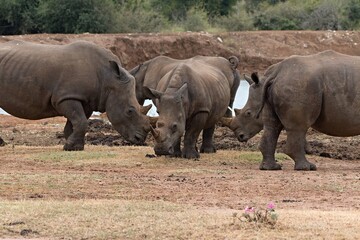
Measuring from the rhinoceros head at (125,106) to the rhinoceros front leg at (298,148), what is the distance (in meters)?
3.34

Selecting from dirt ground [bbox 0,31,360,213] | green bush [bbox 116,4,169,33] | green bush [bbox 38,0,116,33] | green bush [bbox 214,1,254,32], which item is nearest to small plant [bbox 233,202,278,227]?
dirt ground [bbox 0,31,360,213]

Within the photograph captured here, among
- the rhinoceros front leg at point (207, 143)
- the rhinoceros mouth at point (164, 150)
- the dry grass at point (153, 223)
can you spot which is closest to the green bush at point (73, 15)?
the rhinoceros front leg at point (207, 143)

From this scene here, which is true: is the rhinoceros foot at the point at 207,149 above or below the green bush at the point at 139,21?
above

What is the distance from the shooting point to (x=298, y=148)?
18.7m

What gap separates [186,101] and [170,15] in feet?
158

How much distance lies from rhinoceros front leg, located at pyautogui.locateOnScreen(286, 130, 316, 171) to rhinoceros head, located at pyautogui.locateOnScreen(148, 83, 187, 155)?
1.84 meters

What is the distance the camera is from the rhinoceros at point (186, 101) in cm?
1939

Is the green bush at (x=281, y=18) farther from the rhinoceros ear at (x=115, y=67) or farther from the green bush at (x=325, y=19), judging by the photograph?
the rhinoceros ear at (x=115, y=67)

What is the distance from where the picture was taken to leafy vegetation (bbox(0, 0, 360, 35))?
54.0m

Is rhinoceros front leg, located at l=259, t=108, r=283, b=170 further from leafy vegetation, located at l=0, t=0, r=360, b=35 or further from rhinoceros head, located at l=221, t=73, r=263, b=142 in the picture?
leafy vegetation, located at l=0, t=0, r=360, b=35

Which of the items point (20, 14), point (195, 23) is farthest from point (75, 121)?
point (195, 23)

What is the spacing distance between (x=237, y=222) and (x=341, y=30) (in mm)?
52991

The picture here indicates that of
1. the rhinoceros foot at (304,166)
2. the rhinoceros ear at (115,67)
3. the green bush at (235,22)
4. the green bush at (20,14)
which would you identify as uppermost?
the rhinoceros ear at (115,67)

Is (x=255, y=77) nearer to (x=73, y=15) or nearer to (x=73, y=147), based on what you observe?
(x=73, y=147)
